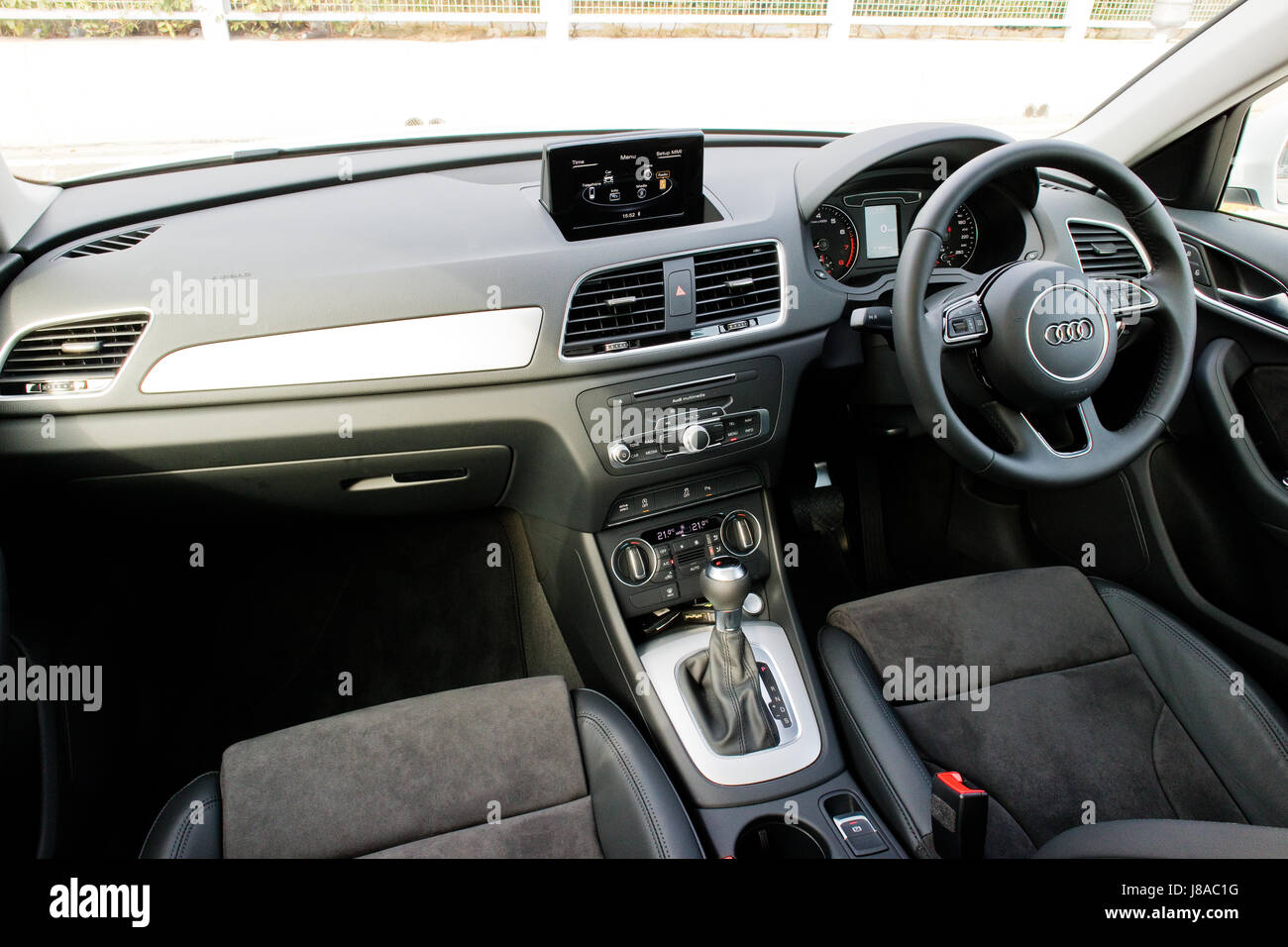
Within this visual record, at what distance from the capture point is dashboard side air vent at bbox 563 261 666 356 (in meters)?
1.54

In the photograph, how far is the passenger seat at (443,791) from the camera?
4.34 ft

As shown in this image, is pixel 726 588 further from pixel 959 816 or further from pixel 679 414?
pixel 959 816

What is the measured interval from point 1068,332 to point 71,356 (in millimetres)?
1817

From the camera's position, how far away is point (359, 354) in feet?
4.91

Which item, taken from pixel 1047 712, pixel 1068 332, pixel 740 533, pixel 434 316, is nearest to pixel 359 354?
pixel 434 316

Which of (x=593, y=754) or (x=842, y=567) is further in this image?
(x=842, y=567)

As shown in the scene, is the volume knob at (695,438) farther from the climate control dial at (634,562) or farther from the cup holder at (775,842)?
the cup holder at (775,842)

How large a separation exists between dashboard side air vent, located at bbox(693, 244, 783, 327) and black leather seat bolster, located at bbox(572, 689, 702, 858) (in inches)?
32.1

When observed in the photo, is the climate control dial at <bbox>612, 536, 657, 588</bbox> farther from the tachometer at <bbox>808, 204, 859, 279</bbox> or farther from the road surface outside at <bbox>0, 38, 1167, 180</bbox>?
the road surface outside at <bbox>0, 38, 1167, 180</bbox>

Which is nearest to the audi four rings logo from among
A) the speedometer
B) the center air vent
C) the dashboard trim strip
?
the speedometer

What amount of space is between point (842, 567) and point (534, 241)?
1.36 meters

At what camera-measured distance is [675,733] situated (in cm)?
155
